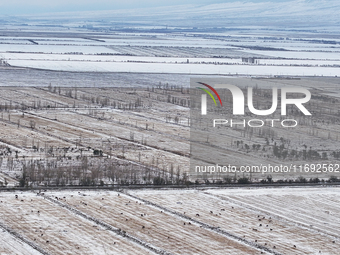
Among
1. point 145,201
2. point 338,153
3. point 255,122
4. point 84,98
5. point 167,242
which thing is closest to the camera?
point 167,242

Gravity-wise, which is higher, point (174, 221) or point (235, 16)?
point (235, 16)

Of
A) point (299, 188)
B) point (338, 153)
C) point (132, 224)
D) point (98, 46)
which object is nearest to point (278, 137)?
point (338, 153)

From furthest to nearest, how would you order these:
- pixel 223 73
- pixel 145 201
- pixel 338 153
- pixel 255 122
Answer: pixel 223 73, pixel 255 122, pixel 338 153, pixel 145 201

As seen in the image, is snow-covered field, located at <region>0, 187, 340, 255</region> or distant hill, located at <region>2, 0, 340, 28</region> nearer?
snow-covered field, located at <region>0, 187, 340, 255</region>

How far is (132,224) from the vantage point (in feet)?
47.3

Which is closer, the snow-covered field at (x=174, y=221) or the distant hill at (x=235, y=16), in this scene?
the snow-covered field at (x=174, y=221)

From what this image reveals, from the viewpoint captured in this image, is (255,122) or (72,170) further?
(255,122)

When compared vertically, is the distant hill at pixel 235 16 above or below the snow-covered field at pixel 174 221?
above

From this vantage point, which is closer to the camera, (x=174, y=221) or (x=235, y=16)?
(x=174, y=221)

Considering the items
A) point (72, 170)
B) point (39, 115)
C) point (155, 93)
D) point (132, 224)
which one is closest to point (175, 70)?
point (155, 93)

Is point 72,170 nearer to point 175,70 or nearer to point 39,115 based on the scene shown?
point 39,115

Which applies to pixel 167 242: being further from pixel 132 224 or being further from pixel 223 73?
pixel 223 73

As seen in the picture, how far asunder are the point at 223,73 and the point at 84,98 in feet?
37.6

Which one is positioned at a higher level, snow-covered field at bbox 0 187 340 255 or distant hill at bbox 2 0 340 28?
distant hill at bbox 2 0 340 28
